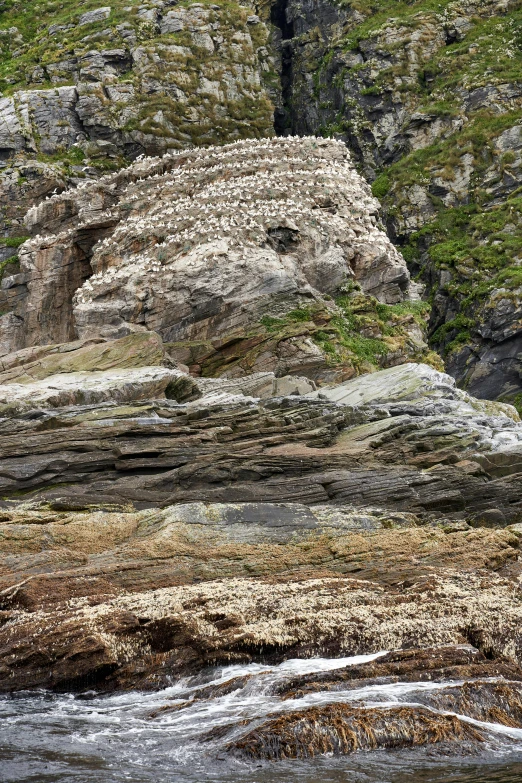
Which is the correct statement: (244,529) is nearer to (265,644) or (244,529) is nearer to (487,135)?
(265,644)

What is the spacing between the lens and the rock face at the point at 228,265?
42.7 metres

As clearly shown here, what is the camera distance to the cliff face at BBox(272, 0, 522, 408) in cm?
6525

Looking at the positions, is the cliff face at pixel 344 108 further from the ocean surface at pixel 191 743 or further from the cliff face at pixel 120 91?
the ocean surface at pixel 191 743

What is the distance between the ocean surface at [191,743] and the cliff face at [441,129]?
4870 centimetres

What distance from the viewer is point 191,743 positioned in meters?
14.9

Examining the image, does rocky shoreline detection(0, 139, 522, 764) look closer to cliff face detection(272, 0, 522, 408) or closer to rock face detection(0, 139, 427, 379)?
rock face detection(0, 139, 427, 379)

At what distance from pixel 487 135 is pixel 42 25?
142 feet

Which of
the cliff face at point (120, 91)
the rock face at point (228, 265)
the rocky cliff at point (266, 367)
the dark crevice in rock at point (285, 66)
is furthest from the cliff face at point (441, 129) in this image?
the rock face at point (228, 265)

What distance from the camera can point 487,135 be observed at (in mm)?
75812

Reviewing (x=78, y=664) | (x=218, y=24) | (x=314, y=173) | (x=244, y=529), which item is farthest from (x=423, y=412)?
(x=218, y=24)

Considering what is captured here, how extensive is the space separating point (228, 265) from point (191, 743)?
3207cm

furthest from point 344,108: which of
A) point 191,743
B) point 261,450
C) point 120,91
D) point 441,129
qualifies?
point 191,743

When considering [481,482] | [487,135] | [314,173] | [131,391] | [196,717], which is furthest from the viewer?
[487,135]

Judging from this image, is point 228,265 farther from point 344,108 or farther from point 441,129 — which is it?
point 344,108
